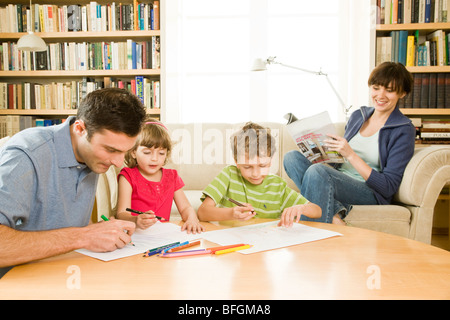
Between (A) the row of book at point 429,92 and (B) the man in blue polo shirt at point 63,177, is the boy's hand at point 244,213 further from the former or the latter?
(A) the row of book at point 429,92

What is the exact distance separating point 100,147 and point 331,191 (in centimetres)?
116

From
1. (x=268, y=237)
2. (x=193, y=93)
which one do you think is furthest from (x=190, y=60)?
(x=268, y=237)

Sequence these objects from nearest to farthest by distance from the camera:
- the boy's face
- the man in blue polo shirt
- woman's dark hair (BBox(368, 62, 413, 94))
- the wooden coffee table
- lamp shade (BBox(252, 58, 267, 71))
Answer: the wooden coffee table → the man in blue polo shirt → the boy's face → woman's dark hair (BBox(368, 62, 413, 94)) → lamp shade (BBox(252, 58, 267, 71))

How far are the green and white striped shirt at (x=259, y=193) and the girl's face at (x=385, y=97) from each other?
0.90 metres

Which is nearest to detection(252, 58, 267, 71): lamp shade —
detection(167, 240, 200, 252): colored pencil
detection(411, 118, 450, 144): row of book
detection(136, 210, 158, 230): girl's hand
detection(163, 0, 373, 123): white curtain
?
detection(163, 0, 373, 123): white curtain

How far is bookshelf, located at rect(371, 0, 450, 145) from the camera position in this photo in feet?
9.70

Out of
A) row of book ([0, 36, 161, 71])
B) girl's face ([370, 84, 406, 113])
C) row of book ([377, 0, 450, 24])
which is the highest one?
row of book ([377, 0, 450, 24])

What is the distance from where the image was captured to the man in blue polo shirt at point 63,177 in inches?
30.5

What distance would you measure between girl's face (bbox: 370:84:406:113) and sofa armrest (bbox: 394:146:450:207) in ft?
1.06

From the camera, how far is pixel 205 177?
8.30ft

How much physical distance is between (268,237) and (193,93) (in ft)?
8.69

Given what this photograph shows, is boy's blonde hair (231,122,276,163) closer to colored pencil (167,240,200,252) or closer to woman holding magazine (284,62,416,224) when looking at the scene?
woman holding magazine (284,62,416,224)

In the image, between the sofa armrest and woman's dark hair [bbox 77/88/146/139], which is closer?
woman's dark hair [bbox 77/88/146/139]

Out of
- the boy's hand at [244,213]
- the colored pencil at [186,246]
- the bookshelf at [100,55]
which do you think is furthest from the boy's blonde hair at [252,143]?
the bookshelf at [100,55]
